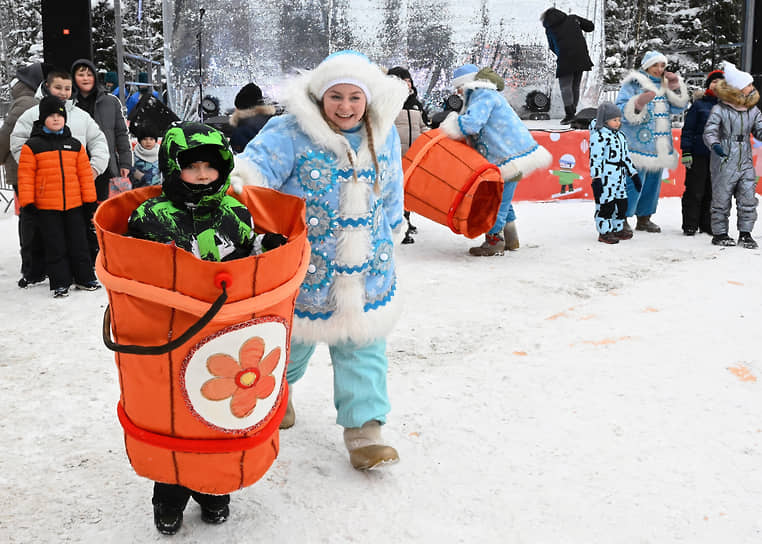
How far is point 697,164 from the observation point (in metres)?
7.47

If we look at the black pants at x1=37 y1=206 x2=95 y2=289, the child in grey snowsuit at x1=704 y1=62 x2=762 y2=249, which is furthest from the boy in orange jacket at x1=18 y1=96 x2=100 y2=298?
the child in grey snowsuit at x1=704 y1=62 x2=762 y2=249

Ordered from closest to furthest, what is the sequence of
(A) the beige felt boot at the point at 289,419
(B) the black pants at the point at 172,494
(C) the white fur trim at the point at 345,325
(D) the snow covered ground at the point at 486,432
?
(B) the black pants at the point at 172,494 → (D) the snow covered ground at the point at 486,432 → (C) the white fur trim at the point at 345,325 → (A) the beige felt boot at the point at 289,419

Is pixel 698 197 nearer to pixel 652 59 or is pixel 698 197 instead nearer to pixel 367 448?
pixel 652 59

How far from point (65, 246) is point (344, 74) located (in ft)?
11.9

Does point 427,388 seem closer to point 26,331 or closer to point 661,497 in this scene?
point 661,497

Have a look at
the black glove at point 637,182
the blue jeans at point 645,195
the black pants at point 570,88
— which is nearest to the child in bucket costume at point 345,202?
the black glove at point 637,182

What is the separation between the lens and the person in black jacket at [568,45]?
12.2 meters

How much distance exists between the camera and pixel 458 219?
5.91 metres

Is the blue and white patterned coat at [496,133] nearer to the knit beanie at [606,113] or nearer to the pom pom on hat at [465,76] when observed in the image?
the pom pom on hat at [465,76]

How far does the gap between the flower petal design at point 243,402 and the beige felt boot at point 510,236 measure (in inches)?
211

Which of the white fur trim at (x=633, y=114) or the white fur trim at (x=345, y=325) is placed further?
the white fur trim at (x=633, y=114)

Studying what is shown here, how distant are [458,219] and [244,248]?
3834mm

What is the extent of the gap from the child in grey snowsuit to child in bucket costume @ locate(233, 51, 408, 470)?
5151 mm

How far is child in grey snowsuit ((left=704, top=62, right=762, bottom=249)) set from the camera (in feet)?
22.3
